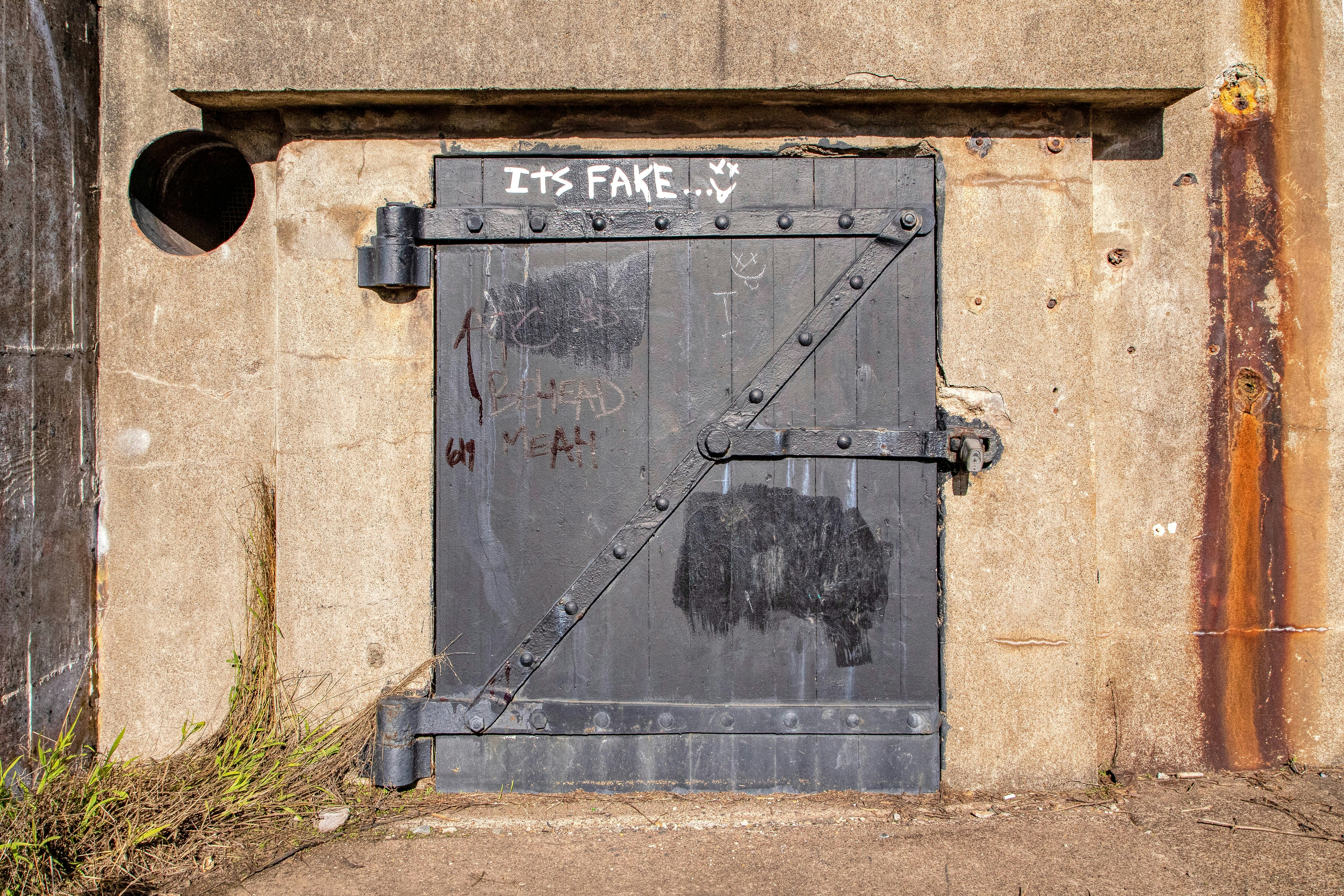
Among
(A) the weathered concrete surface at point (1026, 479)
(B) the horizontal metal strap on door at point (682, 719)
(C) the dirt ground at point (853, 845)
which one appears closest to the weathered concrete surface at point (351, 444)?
(B) the horizontal metal strap on door at point (682, 719)

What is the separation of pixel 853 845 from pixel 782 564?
0.85m

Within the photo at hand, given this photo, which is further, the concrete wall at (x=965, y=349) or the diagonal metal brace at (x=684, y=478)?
the diagonal metal brace at (x=684, y=478)

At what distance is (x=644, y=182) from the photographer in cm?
259

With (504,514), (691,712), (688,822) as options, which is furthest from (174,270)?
(688,822)

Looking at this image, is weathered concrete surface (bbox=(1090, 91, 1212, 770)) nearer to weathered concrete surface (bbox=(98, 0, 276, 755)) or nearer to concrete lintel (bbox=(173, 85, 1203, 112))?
concrete lintel (bbox=(173, 85, 1203, 112))

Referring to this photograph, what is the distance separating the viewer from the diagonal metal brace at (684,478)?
2566 mm

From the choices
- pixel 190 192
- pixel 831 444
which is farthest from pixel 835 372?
pixel 190 192

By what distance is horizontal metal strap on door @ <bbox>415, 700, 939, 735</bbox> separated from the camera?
2.57 metres

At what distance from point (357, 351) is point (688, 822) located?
1827 mm

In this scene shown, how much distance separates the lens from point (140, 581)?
106 inches

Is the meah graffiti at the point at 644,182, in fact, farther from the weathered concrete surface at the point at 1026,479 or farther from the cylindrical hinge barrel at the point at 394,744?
the cylindrical hinge barrel at the point at 394,744

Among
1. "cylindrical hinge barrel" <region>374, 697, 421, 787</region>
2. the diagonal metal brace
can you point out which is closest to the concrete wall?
"cylindrical hinge barrel" <region>374, 697, 421, 787</region>

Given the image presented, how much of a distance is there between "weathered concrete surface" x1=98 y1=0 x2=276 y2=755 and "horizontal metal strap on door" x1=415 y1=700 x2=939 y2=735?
33.5 inches

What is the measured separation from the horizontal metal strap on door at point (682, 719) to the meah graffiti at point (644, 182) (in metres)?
1.64
